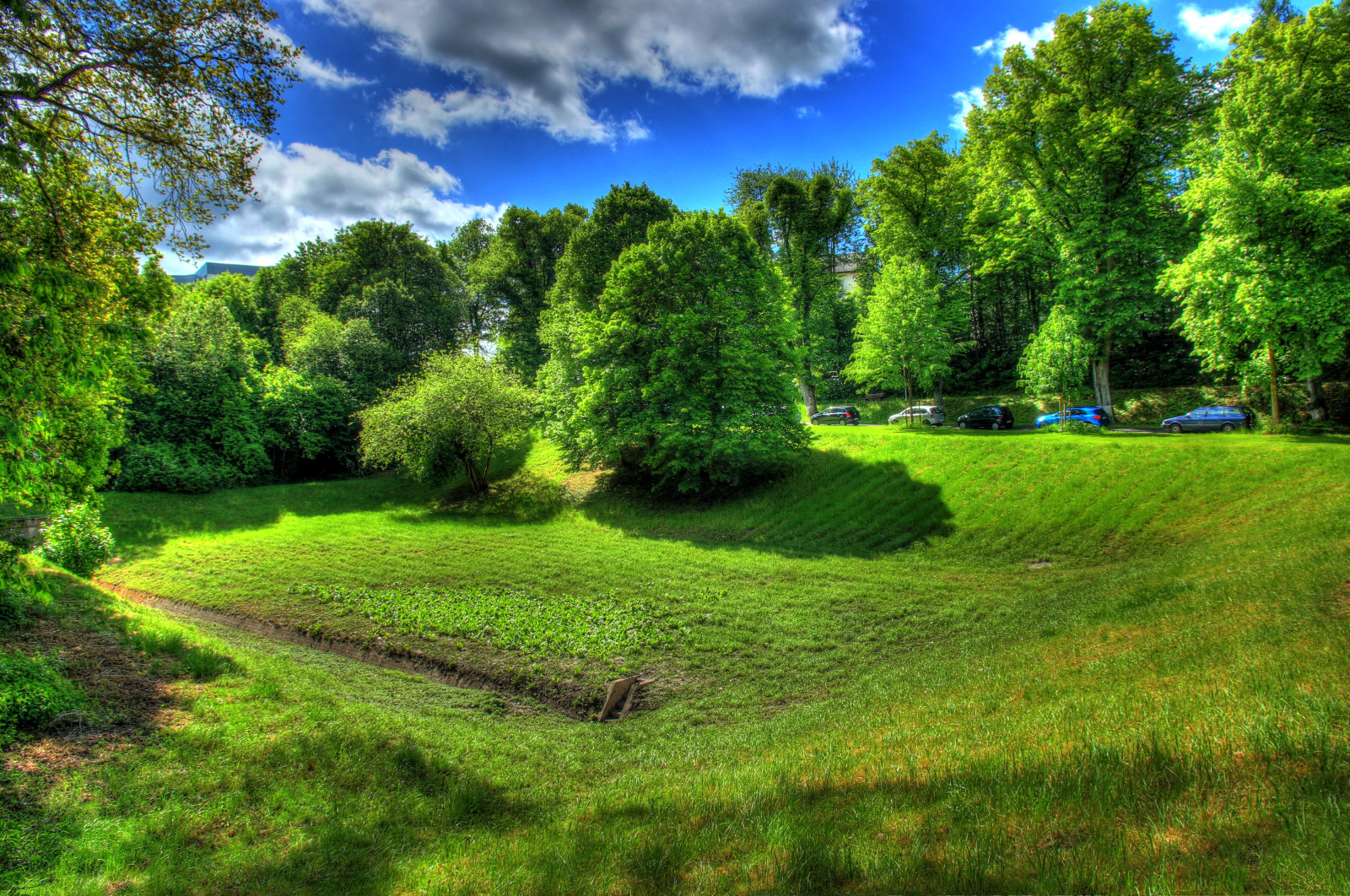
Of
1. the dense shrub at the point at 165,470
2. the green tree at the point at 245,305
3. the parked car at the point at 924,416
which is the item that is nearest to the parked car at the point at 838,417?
the parked car at the point at 924,416

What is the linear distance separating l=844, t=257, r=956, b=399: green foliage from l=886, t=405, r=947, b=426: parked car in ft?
8.02

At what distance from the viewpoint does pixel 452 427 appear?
30.7 meters

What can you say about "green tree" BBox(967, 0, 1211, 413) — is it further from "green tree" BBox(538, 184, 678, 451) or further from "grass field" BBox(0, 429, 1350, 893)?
"green tree" BBox(538, 184, 678, 451)

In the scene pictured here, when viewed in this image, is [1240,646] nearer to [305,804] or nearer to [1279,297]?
[305,804]

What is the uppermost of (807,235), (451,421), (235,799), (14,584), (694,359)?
(807,235)

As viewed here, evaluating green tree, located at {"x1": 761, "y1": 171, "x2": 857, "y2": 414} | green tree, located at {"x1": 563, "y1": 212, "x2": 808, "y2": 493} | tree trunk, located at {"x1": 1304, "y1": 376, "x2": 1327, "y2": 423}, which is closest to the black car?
green tree, located at {"x1": 761, "y1": 171, "x2": 857, "y2": 414}

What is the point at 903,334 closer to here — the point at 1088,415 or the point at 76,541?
the point at 1088,415

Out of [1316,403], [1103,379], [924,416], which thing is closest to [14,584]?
[1316,403]

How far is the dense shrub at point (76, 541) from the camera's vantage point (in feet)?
48.1

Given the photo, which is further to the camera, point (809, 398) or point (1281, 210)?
point (809, 398)

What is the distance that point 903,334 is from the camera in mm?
34938

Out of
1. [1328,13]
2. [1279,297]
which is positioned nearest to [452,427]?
[1279,297]

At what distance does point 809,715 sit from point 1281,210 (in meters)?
27.5

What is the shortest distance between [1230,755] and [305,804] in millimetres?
8474
